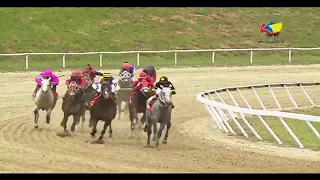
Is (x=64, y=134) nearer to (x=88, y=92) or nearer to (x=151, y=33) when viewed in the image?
(x=88, y=92)

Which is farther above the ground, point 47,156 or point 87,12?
point 87,12

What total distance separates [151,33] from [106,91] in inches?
810

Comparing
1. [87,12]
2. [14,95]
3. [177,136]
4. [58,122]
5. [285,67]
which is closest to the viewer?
[177,136]

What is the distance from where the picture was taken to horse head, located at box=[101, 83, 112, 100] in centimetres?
1156

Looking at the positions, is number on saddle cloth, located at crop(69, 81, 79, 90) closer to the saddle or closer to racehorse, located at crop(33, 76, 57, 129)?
racehorse, located at crop(33, 76, 57, 129)

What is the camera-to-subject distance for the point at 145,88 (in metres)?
12.3

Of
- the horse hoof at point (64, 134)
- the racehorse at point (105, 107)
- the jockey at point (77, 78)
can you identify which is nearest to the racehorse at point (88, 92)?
the jockey at point (77, 78)

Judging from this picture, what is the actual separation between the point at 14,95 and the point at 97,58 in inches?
362

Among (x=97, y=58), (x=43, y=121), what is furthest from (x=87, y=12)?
(x=43, y=121)

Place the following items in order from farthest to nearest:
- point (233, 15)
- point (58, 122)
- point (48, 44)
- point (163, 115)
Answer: point (233, 15)
point (48, 44)
point (58, 122)
point (163, 115)

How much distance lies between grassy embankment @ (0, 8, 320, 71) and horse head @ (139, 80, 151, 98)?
12.6 meters

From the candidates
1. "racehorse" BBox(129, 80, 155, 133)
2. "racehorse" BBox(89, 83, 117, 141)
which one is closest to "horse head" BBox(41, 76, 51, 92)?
"racehorse" BBox(89, 83, 117, 141)

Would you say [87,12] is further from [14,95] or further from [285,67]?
[14,95]

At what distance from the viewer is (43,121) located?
14.0 metres
